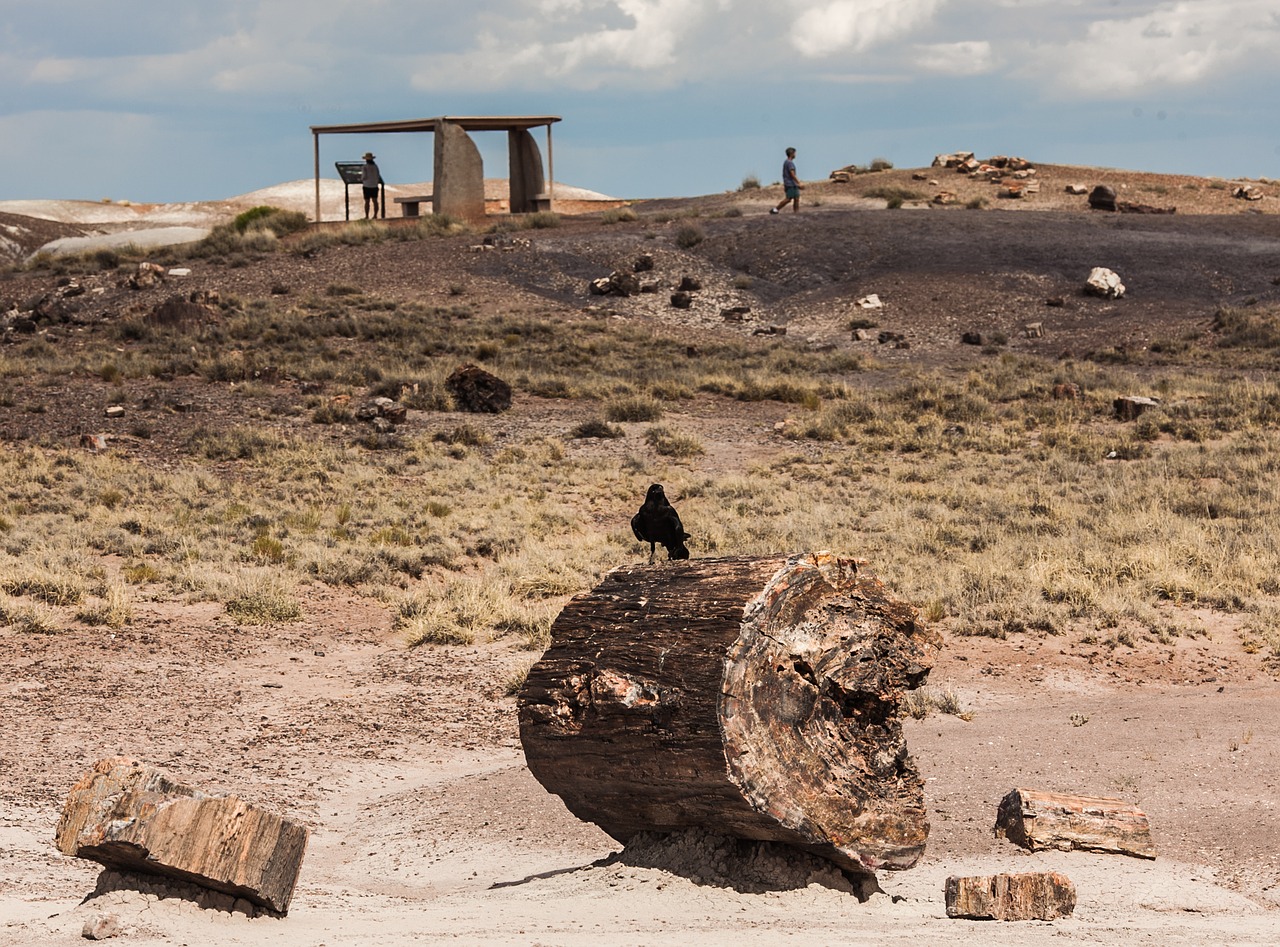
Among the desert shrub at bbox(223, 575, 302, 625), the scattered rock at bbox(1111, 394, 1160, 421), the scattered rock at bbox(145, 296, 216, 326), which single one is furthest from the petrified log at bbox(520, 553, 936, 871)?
the scattered rock at bbox(145, 296, 216, 326)

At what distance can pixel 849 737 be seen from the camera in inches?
241

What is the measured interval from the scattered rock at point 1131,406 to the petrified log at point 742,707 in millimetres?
18524

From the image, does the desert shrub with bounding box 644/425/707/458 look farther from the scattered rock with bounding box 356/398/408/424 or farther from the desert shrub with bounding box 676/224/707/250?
the desert shrub with bounding box 676/224/707/250

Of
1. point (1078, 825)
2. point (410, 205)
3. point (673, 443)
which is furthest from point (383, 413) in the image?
point (410, 205)

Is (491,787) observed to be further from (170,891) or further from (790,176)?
(790,176)

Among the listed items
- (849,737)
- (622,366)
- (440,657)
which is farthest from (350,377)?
(849,737)

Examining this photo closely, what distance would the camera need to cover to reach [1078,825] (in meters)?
Answer: 7.11

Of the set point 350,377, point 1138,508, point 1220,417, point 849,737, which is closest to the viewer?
point 849,737

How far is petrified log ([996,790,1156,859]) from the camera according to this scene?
699 cm

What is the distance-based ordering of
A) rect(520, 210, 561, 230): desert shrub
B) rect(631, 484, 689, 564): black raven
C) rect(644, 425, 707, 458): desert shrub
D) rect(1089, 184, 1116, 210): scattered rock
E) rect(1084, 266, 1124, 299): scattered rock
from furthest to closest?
1. rect(1089, 184, 1116, 210): scattered rock
2. rect(520, 210, 561, 230): desert shrub
3. rect(1084, 266, 1124, 299): scattered rock
4. rect(644, 425, 707, 458): desert shrub
5. rect(631, 484, 689, 564): black raven

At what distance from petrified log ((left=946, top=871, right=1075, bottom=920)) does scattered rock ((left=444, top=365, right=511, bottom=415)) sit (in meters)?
19.5

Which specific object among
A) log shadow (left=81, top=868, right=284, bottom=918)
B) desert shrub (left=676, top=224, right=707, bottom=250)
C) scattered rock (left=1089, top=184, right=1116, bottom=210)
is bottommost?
log shadow (left=81, top=868, right=284, bottom=918)

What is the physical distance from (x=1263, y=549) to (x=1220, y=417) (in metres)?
9.01

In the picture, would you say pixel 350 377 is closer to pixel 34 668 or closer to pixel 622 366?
pixel 622 366
